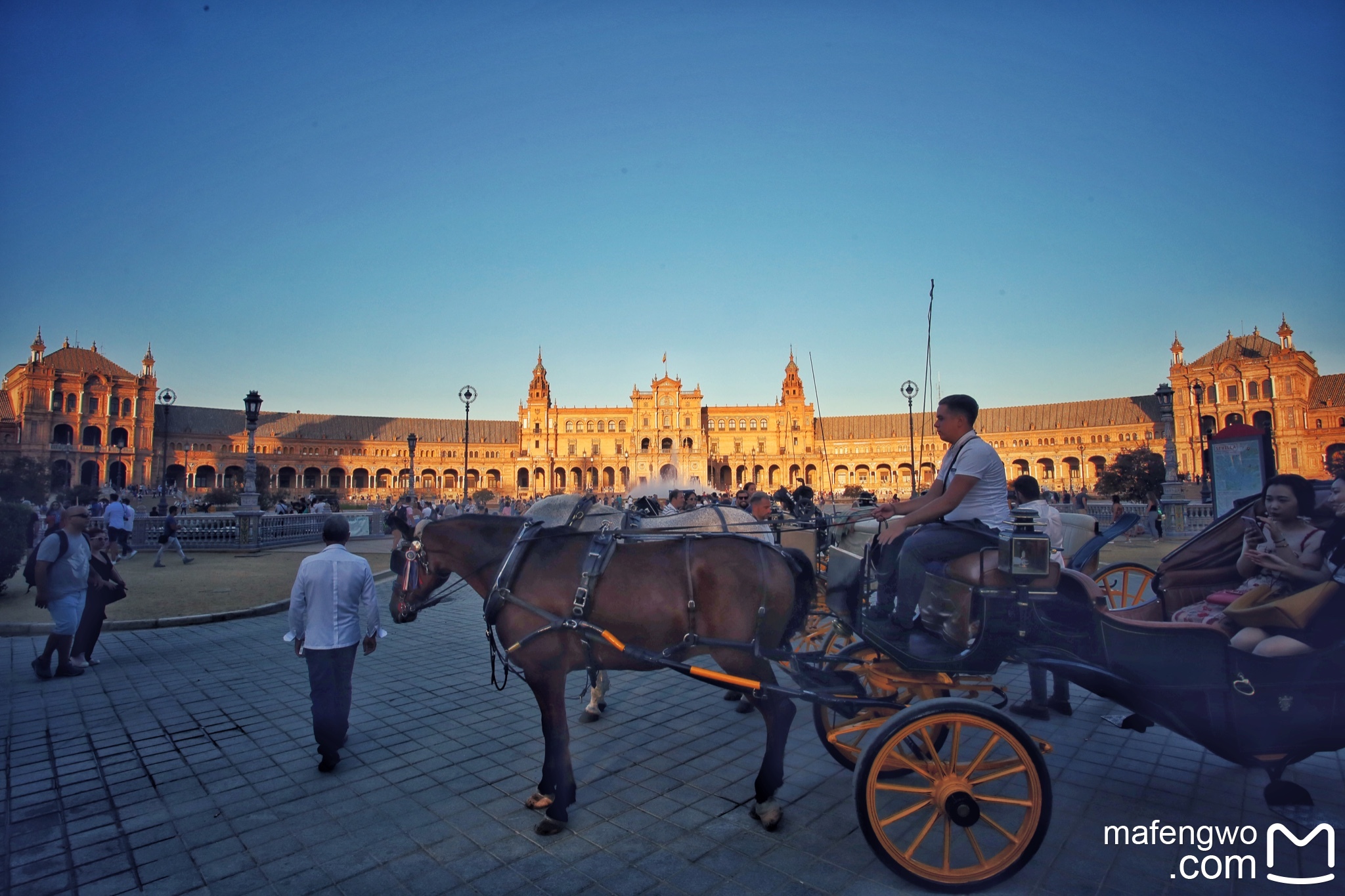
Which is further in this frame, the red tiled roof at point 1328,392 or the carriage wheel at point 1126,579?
the red tiled roof at point 1328,392

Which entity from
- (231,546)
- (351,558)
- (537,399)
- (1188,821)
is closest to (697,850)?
(1188,821)

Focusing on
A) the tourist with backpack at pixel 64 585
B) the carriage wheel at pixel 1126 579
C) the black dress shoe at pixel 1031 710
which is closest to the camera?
the black dress shoe at pixel 1031 710

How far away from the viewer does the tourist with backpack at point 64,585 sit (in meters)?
6.68

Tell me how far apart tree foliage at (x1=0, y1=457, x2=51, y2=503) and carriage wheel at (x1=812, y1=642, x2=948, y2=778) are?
166 ft

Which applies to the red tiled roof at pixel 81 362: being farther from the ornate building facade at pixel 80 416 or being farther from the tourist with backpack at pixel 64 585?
the tourist with backpack at pixel 64 585

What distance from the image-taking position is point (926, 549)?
11.6 feet

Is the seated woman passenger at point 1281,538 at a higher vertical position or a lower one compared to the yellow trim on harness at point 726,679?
higher

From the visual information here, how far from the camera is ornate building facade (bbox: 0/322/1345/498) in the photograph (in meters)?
63.8

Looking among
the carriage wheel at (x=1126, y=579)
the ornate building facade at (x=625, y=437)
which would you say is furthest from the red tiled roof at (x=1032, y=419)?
the carriage wheel at (x=1126, y=579)

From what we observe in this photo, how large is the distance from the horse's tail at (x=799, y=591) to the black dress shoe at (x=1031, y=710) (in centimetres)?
272

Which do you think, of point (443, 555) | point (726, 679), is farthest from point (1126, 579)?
point (443, 555)

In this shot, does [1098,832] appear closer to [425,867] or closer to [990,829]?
[990,829]

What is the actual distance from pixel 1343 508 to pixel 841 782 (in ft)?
11.0

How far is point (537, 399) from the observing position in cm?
9925
